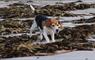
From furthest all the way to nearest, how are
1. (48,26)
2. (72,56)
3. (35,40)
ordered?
(35,40), (48,26), (72,56)

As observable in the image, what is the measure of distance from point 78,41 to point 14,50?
5.43ft

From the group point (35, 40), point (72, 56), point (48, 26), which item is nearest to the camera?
point (72, 56)

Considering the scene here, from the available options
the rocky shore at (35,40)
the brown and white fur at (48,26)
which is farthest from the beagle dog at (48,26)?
the rocky shore at (35,40)

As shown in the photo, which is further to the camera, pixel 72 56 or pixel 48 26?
pixel 48 26

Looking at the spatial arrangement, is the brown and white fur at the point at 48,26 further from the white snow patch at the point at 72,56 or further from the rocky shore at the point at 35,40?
the white snow patch at the point at 72,56

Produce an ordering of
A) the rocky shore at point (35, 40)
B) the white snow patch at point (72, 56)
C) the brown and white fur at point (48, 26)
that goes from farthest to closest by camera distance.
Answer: the brown and white fur at point (48, 26) < the rocky shore at point (35, 40) < the white snow patch at point (72, 56)

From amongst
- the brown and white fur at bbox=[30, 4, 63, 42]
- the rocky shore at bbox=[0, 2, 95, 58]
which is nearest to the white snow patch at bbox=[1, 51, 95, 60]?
the rocky shore at bbox=[0, 2, 95, 58]

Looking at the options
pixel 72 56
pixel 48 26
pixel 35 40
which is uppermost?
pixel 48 26

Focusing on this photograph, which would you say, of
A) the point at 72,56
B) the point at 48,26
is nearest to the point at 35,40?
the point at 48,26

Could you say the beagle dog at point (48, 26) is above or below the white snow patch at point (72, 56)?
above

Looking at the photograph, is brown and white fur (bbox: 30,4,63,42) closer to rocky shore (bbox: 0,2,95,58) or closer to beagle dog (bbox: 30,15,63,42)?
beagle dog (bbox: 30,15,63,42)

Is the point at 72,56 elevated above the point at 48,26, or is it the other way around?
the point at 48,26

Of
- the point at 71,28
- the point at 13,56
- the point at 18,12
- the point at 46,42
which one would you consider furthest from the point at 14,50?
the point at 18,12

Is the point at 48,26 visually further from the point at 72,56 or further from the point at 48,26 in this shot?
the point at 72,56
